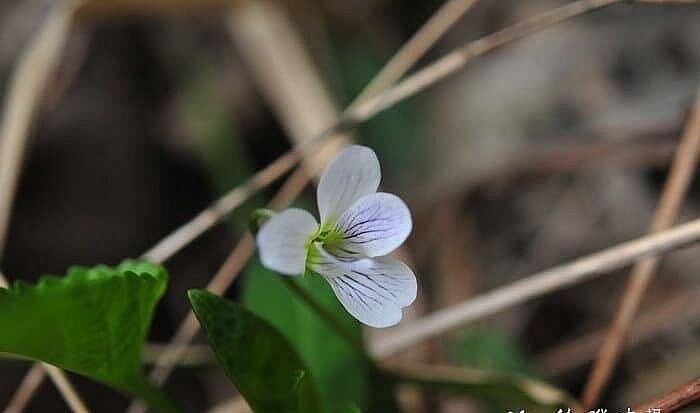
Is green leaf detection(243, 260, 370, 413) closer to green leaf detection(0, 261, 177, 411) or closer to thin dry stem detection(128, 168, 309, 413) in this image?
thin dry stem detection(128, 168, 309, 413)

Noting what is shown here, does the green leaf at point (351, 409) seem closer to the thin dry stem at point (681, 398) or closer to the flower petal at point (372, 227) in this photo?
the flower petal at point (372, 227)

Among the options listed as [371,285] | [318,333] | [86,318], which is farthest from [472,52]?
[86,318]

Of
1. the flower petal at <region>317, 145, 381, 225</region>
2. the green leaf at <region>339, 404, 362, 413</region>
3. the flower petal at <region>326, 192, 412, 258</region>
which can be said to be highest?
the flower petal at <region>317, 145, 381, 225</region>

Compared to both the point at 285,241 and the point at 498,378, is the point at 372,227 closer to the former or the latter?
the point at 285,241

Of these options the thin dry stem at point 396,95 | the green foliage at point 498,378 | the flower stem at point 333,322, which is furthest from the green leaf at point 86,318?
the green foliage at point 498,378

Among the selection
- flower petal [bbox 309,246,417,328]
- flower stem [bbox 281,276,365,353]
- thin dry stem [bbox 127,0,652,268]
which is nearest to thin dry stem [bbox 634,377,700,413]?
flower petal [bbox 309,246,417,328]

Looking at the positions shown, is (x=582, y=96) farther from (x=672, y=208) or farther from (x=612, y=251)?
(x=612, y=251)
